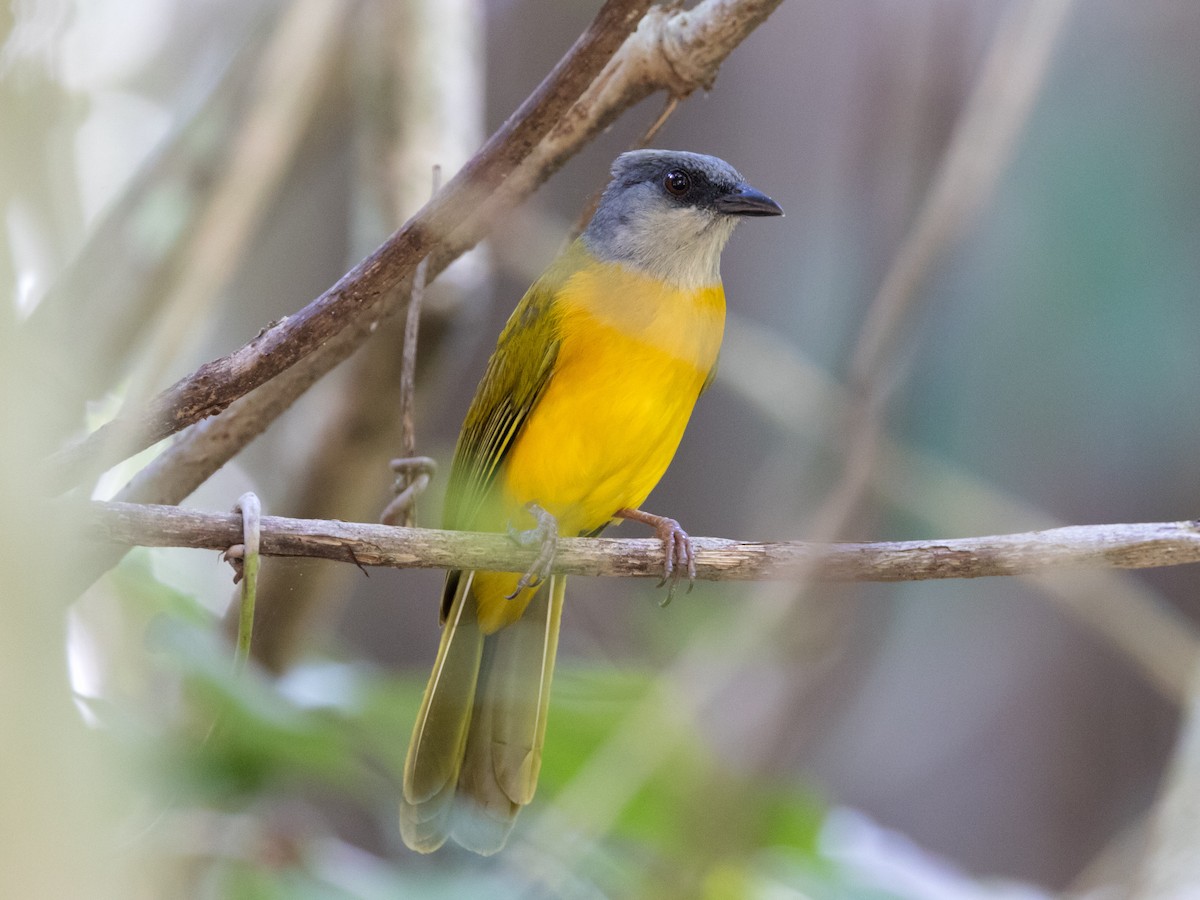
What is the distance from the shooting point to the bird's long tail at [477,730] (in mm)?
2445

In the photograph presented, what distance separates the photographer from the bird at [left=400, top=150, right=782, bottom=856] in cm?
245

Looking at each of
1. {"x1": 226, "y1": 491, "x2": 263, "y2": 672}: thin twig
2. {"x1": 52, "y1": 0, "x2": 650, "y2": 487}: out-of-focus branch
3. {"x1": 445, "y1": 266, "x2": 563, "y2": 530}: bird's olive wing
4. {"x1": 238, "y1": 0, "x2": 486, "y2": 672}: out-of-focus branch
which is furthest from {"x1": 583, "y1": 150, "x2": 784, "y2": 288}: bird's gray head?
{"x1": 226, "y1": 491, "x2": 263, "y2": 672}: thin twig

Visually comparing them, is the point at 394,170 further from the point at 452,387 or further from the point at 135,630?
the point at 135,630

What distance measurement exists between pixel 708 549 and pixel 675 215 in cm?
100

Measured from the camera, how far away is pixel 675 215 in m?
2.66

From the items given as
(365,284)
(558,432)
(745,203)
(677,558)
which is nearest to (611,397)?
(558,432)

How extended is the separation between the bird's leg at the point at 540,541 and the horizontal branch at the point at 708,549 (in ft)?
0.06

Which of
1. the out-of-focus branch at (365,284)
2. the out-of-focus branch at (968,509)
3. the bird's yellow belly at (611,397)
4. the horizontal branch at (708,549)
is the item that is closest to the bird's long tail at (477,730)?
the bird's yellow belly at (611,397)

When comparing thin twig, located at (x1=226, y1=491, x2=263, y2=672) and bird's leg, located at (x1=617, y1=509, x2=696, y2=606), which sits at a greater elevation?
thin twig, located at (x1=226, y1=491, x2=263, y2=672)

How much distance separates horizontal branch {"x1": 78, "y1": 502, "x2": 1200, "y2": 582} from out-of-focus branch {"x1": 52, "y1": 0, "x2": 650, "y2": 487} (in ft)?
0.35

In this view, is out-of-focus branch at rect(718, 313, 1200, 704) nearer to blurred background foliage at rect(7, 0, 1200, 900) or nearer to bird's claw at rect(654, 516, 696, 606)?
blurred background foliage at rect(7, 0, 1200, 900)

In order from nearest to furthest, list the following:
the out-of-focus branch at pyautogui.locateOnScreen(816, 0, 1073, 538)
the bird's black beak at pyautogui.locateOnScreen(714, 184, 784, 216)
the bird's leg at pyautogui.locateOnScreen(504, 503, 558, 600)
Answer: the out-of-focus branch at pyautogui.locateOnScreen(816, 0, 1073, 538)
the bird's leg at pyautogui.locateOnScreen(504, 503, 558, 600)
the bird's black beak at pyautogui.locateOnScreen(714, 184, 784, 216)

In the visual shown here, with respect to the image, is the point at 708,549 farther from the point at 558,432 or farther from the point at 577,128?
the point at 577,128

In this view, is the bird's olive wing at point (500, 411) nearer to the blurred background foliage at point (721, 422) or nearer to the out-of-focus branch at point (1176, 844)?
the blurred background foliage at point (721, 422)
